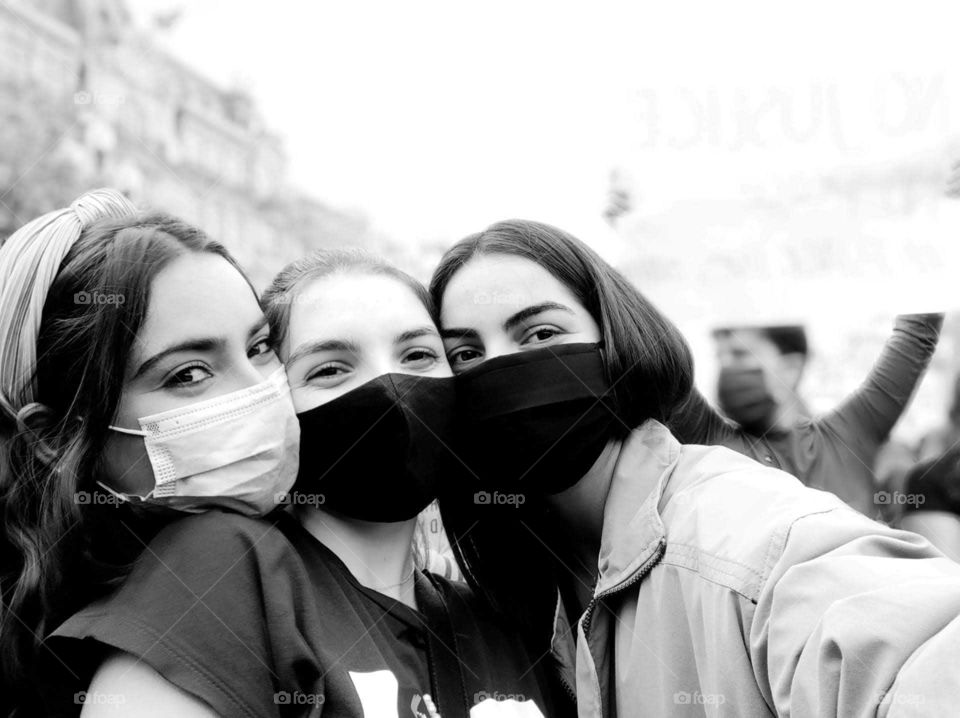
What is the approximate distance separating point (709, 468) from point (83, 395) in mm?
1527

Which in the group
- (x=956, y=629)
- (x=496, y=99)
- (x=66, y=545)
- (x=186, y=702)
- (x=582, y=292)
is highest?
(x=496, y=99)

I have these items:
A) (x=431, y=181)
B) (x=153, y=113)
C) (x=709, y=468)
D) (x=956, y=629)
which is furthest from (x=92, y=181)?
(x=956, y=629)

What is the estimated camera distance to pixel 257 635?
6.41 ft

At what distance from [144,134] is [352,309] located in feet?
22.7

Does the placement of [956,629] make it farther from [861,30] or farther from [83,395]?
[861,30]

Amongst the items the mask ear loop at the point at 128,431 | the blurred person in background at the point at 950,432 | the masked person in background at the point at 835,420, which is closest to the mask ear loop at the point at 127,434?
the mask ear loop at the point at 128,431

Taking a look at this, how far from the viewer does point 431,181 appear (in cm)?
738

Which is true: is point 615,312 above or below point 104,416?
above

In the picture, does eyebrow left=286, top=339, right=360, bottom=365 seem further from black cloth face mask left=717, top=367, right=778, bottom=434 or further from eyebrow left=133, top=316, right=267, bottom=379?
black cloth face mask left=717, top=367, right=778, bottom=434

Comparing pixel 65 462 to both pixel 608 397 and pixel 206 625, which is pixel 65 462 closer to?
pixel 206 625

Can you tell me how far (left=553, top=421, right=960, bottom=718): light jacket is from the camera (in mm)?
1548

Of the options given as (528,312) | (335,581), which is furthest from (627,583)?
(528,312)

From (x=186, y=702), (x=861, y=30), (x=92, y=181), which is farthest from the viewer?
(x=92, y=181)

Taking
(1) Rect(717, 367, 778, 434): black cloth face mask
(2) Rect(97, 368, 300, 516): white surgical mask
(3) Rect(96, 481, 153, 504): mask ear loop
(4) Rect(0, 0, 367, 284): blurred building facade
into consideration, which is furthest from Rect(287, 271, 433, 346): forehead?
(4) Rect(0, 0, 367, 284): blurred building facade
